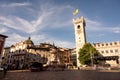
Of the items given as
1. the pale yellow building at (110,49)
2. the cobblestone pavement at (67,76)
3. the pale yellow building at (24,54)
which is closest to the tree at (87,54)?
the pale yellow building at (110,49)

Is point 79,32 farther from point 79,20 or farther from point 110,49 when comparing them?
point 110,49

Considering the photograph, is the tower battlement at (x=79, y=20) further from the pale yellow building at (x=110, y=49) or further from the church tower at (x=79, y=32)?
the pale yellow building at (x=110, y=49)

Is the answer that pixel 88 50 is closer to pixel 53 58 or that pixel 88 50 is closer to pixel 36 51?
pixel 53 58

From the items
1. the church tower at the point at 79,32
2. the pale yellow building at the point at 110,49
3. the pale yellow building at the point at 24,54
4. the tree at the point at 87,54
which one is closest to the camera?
the tree at the point at 87,54

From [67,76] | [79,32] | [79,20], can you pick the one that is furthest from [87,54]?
[67,76]

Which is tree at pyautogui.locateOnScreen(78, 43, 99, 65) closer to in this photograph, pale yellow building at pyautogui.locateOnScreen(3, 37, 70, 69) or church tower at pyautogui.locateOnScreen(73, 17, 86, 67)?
church tower at pyautogui.locateOnScreen(73, 17, 86, 67)

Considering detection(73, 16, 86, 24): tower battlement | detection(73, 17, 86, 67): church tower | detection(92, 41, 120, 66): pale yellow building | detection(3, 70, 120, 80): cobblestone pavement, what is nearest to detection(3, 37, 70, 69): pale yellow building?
detection(73, 17, 86, 67): church tower

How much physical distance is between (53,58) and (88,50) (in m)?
16.5

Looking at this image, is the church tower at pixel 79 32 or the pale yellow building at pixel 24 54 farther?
the church tower at pixel 79 32

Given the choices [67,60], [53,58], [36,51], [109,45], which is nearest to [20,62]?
[36,51]

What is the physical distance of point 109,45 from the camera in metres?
62.2

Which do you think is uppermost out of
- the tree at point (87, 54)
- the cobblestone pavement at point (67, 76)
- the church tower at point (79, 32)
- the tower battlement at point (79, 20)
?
the tower battlement at point (79, 20)

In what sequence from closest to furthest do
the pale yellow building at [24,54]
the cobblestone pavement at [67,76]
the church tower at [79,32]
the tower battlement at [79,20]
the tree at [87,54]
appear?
the cobblestone pavement at [67,76], the tree at [87,54], the pale yellow building at [24,54], the church tower at [79,32], the tower battlement at [79,20]

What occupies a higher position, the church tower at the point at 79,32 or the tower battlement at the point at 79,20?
the tower battlement at the point at 79,20
